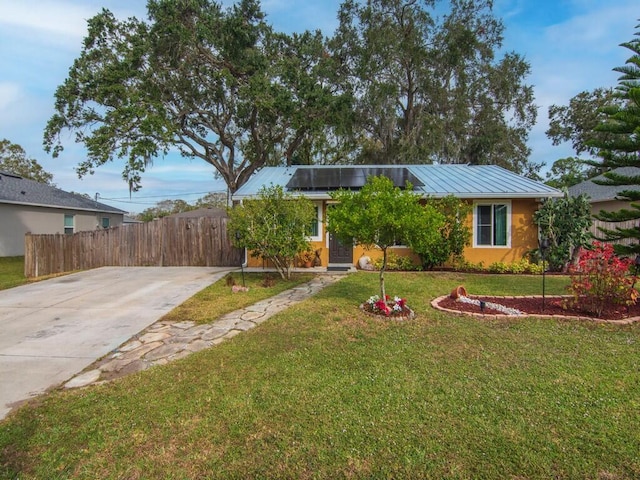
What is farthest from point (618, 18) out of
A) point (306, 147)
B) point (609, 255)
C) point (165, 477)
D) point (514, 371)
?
point (306, 147)

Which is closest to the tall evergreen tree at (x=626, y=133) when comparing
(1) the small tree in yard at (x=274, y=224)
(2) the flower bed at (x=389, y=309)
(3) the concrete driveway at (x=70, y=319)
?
(2) the flower bed at (x=389, y=309)

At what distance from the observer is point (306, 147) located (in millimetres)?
20531

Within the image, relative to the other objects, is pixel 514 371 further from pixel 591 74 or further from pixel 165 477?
pixel 591 74

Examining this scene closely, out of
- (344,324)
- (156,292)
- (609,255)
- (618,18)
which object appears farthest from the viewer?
(618,18)

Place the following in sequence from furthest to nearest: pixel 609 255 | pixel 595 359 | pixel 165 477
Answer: pixel 609 255
pixel 595 359
pixel 165 477

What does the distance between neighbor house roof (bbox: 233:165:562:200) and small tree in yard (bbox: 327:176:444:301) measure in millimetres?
4143

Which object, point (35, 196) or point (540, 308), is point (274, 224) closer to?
point (540, 308)

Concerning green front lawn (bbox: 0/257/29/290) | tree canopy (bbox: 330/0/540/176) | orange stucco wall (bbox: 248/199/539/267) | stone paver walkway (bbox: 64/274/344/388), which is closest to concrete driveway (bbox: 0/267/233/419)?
stone paver walkway (bbox: 64/274/344/388)

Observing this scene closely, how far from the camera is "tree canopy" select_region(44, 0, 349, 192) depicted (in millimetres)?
15508

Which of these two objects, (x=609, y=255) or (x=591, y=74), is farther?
(x=591, y=74)

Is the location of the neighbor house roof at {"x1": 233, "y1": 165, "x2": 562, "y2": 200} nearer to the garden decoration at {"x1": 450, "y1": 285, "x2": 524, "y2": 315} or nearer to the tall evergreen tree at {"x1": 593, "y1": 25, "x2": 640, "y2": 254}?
the tall evergreen tree at {"x1": 593, "y1": 25, "x2": 640, "y2": 254}

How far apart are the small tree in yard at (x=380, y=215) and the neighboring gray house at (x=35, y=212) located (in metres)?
16.5

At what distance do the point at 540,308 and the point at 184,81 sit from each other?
19.0m

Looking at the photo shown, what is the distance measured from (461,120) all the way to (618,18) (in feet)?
27.9
